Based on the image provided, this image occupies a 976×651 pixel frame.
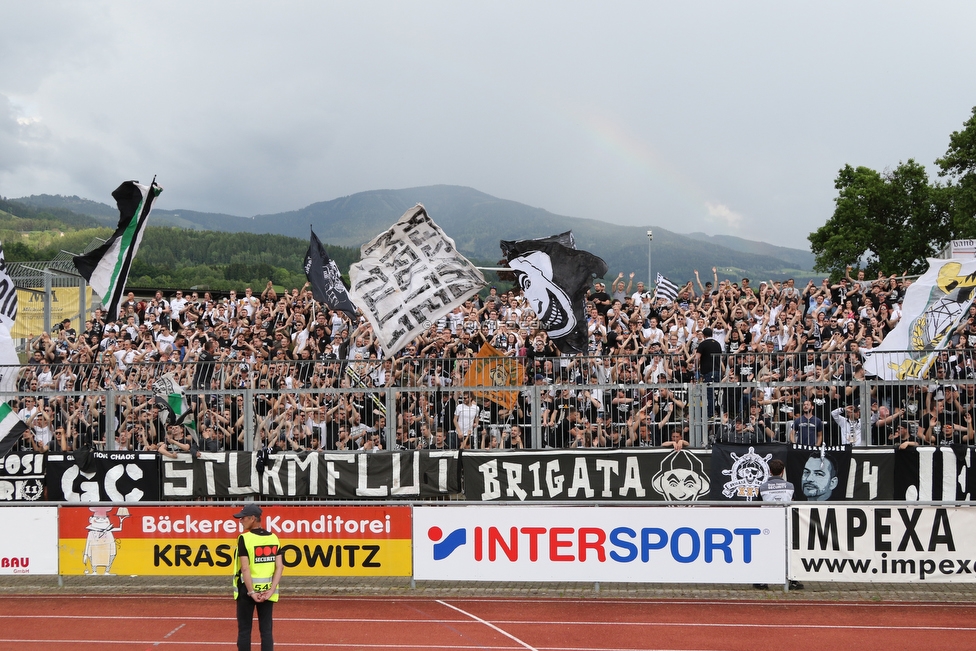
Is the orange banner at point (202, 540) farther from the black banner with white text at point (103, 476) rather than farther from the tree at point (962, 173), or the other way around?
the tree at point (962, 173)

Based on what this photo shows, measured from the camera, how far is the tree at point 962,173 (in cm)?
4406

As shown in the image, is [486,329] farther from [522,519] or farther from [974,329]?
[974,329]

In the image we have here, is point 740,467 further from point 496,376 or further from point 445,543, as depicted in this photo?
point 445,543

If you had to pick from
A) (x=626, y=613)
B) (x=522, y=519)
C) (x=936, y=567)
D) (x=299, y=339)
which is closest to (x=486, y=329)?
(x=299, y=339)

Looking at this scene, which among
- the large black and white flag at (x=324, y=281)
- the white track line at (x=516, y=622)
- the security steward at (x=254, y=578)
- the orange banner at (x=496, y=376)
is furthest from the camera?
the large black and white flag at (x=324, y=281)

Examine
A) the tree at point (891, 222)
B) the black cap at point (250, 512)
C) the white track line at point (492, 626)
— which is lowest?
the white track line at point (492, 626)

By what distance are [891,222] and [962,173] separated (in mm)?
5707

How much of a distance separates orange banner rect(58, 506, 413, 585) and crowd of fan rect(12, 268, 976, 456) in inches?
114

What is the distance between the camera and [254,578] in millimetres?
9156

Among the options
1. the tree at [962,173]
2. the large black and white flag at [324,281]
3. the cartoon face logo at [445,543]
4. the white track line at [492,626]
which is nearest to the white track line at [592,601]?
the white track line at [492,626]

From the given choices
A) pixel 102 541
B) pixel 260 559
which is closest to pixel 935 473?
pixel 260 559

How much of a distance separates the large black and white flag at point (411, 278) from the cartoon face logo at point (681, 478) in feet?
14.1

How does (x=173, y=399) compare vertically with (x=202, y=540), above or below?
above

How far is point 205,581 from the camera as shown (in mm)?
13859
